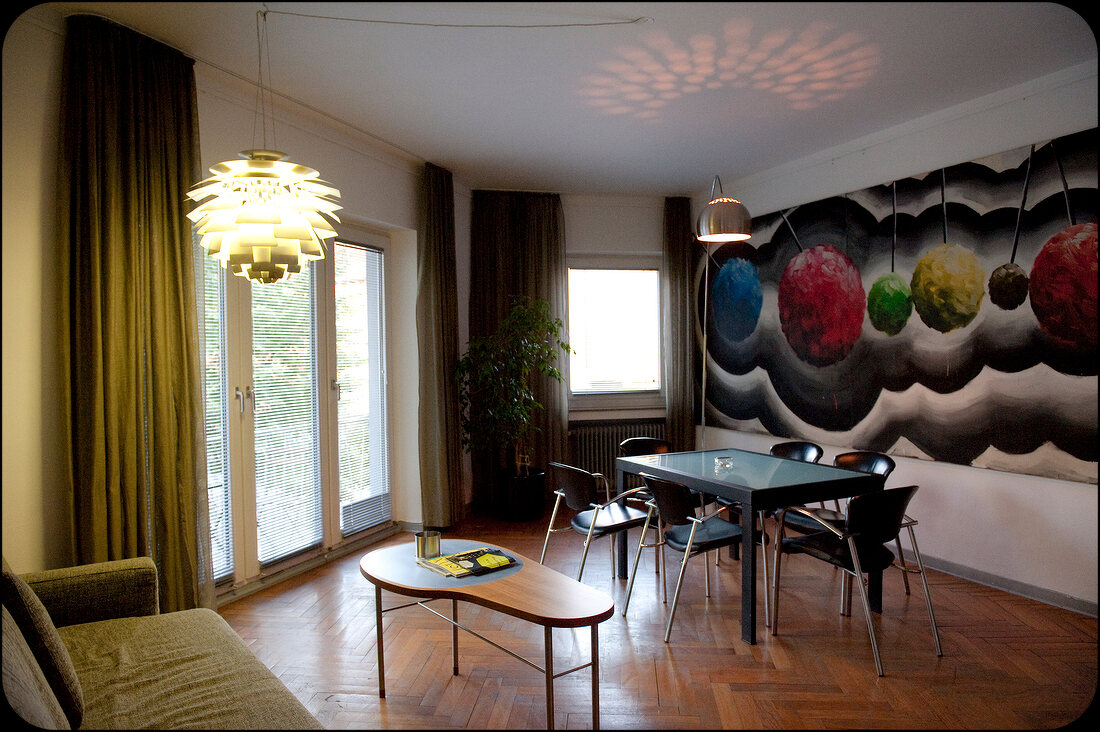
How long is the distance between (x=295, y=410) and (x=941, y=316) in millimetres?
4354

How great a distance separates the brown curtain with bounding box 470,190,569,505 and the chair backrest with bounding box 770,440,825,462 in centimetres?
225

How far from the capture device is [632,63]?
362cm

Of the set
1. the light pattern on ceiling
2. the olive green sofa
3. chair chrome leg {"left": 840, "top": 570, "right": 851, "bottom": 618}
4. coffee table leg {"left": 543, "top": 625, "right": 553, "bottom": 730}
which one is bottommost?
chair chrome leg {"left": 840, "top": 570, "right": 851, "bottom": 618}

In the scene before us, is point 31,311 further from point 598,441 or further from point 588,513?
point 598,441

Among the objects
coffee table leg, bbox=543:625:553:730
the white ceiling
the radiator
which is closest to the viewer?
coffee table leg, bbox=543:625:553:730

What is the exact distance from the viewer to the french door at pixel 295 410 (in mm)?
3865

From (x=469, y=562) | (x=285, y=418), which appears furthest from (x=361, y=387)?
(x=469, y=562)

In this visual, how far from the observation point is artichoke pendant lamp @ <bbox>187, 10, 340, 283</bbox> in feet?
6.84

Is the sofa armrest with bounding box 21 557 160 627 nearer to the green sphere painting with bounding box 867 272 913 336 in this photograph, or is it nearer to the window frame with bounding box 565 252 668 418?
the window frame with bounding box 565 252 668 418

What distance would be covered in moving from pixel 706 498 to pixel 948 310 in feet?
7.11

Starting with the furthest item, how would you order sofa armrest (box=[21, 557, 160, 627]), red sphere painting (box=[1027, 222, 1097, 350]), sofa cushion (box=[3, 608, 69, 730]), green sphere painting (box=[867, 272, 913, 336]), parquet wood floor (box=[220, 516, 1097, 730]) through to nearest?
green sphere painting (box=[867, 272, 913, 336]) → red sphere painting (box=[1027, 222, 1097, 350]) → parquet wood floor (box=[220, 516, 1097, 730]) → sofa armrest (box=[21, 557, 160, 627]) → sofa cushion (box=[3, 608, 69, 730])

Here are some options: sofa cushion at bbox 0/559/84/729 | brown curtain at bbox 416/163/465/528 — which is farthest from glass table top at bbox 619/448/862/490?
sofa cushion at bbox 0/559/84/729

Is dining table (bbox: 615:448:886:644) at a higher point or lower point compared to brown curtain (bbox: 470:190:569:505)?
lower

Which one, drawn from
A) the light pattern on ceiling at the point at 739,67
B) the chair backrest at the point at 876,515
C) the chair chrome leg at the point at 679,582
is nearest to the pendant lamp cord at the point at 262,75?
the light pattern on ceiling at the point at 739,67
